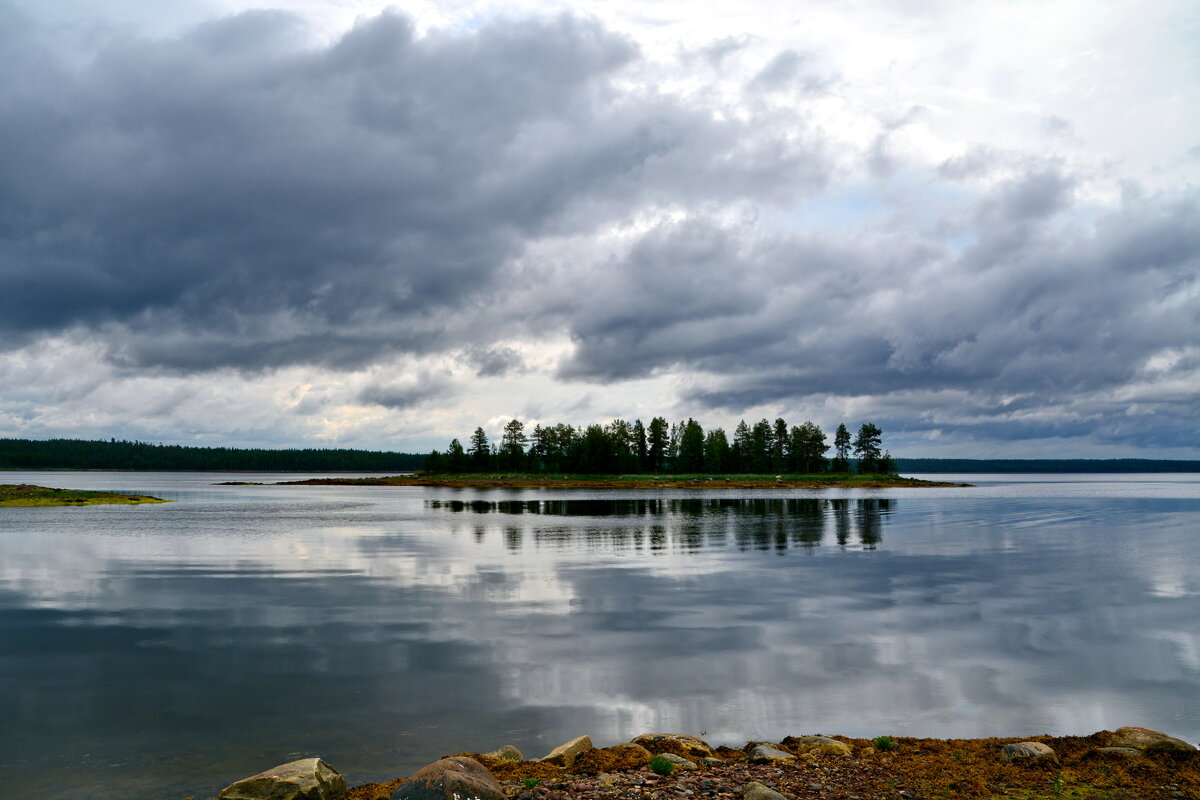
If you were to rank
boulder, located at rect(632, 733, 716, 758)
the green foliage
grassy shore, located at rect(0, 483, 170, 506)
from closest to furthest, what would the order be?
the green foliage → boulder, located at rect(632, 733, 716, 758) → grassy shore, located at rect(0, 483, 170, 506)

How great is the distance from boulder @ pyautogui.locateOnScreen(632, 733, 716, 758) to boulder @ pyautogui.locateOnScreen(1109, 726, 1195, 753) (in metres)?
6.93

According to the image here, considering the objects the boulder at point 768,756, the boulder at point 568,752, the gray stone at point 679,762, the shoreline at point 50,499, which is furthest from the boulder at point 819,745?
the shoreline at point 50,499

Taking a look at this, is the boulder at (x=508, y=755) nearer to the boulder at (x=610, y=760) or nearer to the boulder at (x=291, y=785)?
the boulder at (x=610, y=760)

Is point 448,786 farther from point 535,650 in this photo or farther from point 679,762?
point 535,650

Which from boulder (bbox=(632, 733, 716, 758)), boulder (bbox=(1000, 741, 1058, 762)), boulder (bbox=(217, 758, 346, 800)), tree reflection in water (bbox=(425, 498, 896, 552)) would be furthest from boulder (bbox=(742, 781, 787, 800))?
tree reflection in water (bbox=(425, 498, 896, 552))

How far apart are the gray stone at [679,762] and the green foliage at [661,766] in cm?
23

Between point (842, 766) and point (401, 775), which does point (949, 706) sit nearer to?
point (842, 766)

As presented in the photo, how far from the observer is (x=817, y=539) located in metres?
52.5

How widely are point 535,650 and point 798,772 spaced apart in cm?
1002

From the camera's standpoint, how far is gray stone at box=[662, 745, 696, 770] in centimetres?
1235

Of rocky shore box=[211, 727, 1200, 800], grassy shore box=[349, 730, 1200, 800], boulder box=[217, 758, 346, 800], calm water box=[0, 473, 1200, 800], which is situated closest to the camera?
boulder box=[217, 758, 346, 800]

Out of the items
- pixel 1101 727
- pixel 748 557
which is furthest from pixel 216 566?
pixel 1101 727

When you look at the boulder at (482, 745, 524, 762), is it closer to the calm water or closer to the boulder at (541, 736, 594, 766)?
the boulder at (541, 736, 594, 766)

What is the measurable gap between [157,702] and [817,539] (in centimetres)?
4338
